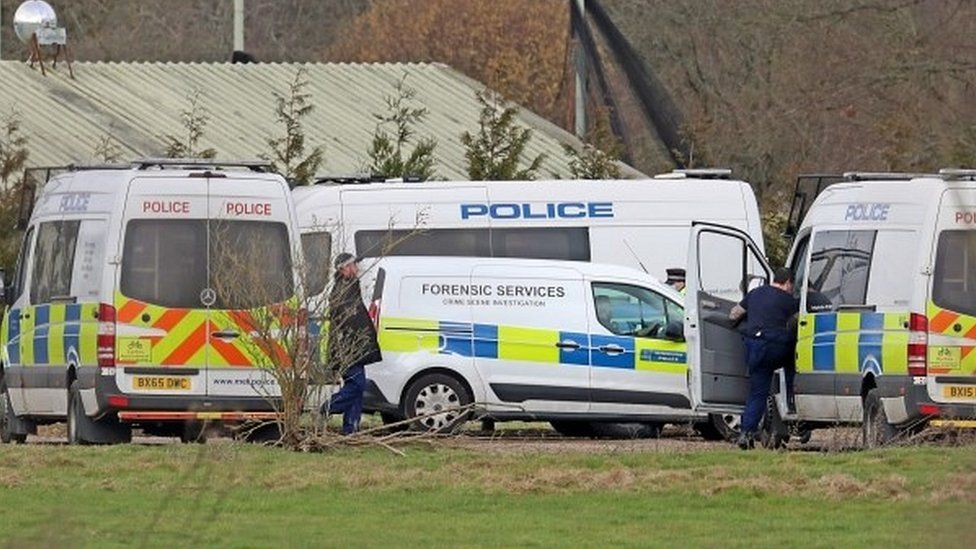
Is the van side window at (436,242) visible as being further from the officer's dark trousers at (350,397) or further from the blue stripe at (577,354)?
the officer's dark trousers at (350,397)

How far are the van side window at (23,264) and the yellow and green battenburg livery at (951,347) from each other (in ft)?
25.1

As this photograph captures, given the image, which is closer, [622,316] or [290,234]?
[290,234]

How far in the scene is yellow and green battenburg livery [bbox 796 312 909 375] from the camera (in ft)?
58.8

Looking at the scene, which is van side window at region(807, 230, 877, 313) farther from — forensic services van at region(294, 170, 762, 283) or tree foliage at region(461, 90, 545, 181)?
tree foliage at region(461, 90, 545, 181)

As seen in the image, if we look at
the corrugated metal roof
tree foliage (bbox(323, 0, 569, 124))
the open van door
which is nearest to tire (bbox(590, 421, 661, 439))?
the open van door

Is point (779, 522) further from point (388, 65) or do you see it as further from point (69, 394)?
point (388, 65)

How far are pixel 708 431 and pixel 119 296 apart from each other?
21.3 ft

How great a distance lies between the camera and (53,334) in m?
19.7

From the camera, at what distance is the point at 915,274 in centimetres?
1778

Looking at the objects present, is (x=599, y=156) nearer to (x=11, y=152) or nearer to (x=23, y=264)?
(x=11, y=152)

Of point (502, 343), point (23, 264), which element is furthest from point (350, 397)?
point (23, 264)

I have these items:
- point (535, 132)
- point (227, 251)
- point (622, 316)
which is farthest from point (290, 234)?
point (535, 132)

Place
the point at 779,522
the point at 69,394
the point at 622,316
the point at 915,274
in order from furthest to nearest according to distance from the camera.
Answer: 1. the point at 622,316
2. the point at 69,394
3. the point at 915,274
4. the point at 779,522

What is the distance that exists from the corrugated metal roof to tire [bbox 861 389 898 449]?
1638cm
